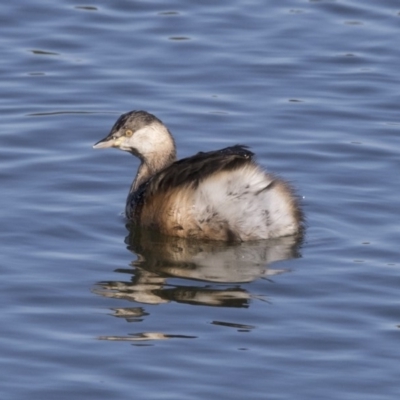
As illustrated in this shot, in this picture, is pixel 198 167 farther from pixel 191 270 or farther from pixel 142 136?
pixel 142 136

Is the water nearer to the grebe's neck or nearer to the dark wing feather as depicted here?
the grebe's neck

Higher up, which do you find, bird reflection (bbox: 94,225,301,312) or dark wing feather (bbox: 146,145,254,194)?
dark wing feather (bbox: 146,145,254,194)

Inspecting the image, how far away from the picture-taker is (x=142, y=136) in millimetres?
9922

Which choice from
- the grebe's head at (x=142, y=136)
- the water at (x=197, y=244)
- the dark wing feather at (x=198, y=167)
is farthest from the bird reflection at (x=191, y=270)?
the grebe's head at (x=142, y=136)

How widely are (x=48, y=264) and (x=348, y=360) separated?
224cm

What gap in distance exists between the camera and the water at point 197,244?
7281 millimetres

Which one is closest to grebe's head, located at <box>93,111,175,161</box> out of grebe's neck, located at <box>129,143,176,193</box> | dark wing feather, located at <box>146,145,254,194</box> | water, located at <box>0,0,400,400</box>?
grebe's neck, located at <box>129,143,176,193</box>

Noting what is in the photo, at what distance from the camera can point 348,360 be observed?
7328 mm

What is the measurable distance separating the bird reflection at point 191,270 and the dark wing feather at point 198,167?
1.30 ft

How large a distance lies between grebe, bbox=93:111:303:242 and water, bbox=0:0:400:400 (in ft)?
0.40

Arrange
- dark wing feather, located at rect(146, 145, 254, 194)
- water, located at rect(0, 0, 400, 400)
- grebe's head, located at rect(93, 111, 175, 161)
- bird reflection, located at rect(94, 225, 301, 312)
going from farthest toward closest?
grebe's head, located at rect(93, 111, 175, 161) → dark wing feather, located at rect(146, 145, 254, 194) → bird reflection, located at rect(94, 225, 301, 312) → water, located at rect(0, 0, 400, 400)

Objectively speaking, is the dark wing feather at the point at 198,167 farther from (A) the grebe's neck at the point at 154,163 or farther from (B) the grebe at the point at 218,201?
(A) the grebe's neck at the point at 154,163

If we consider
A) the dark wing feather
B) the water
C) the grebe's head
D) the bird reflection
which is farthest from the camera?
the grebe's head

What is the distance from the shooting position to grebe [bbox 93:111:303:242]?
893 cm
